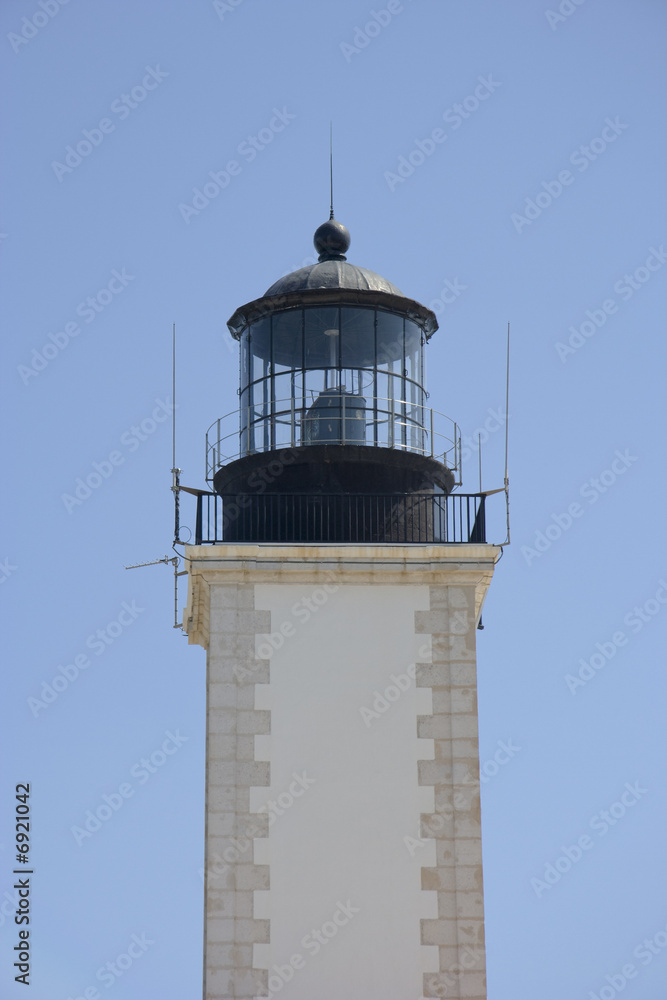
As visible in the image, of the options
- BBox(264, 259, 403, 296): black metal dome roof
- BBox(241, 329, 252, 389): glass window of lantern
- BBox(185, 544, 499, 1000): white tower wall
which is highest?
BBox(264, 259, 403, 296): black metal dome roof

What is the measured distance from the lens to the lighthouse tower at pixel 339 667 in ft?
53.1

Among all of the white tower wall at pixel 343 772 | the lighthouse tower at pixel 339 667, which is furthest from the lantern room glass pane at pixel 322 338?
the white tower wall at pixel 343 772

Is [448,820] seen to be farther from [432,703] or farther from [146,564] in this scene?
[146,564]

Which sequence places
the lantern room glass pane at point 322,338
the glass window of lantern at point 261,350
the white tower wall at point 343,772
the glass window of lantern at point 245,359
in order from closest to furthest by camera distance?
the white tower wall at point 343,772 → the lantern room glass pane at point 322,338 → the glass window of lantern at point 261,350 → the glass window of lantern at point 245,359

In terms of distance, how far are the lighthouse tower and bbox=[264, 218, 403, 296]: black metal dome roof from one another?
4 cm

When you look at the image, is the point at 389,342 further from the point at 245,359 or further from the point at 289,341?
the point at 245,359

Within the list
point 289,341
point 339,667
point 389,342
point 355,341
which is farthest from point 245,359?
point 339,667

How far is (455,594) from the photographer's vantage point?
17.2 m

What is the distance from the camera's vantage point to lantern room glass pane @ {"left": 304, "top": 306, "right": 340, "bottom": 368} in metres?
18.3

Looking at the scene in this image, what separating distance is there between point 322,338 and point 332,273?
2.28ft

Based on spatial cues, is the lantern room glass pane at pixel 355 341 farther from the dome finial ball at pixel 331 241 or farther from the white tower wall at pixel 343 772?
the white tower wall at pixel 343 772

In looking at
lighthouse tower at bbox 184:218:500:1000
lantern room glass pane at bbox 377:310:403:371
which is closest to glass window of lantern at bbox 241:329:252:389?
lighthouse tower at bbox 184:218:500:1000

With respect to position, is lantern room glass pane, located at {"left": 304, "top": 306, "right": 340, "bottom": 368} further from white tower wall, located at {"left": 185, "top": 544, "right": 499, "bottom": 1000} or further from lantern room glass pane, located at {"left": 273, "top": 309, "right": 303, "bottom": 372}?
white tower wall, located at {"left": 185, "top": 544, "right": 499, "bottom": 1000}

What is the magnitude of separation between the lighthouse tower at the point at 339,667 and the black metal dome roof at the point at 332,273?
1.4 inches
